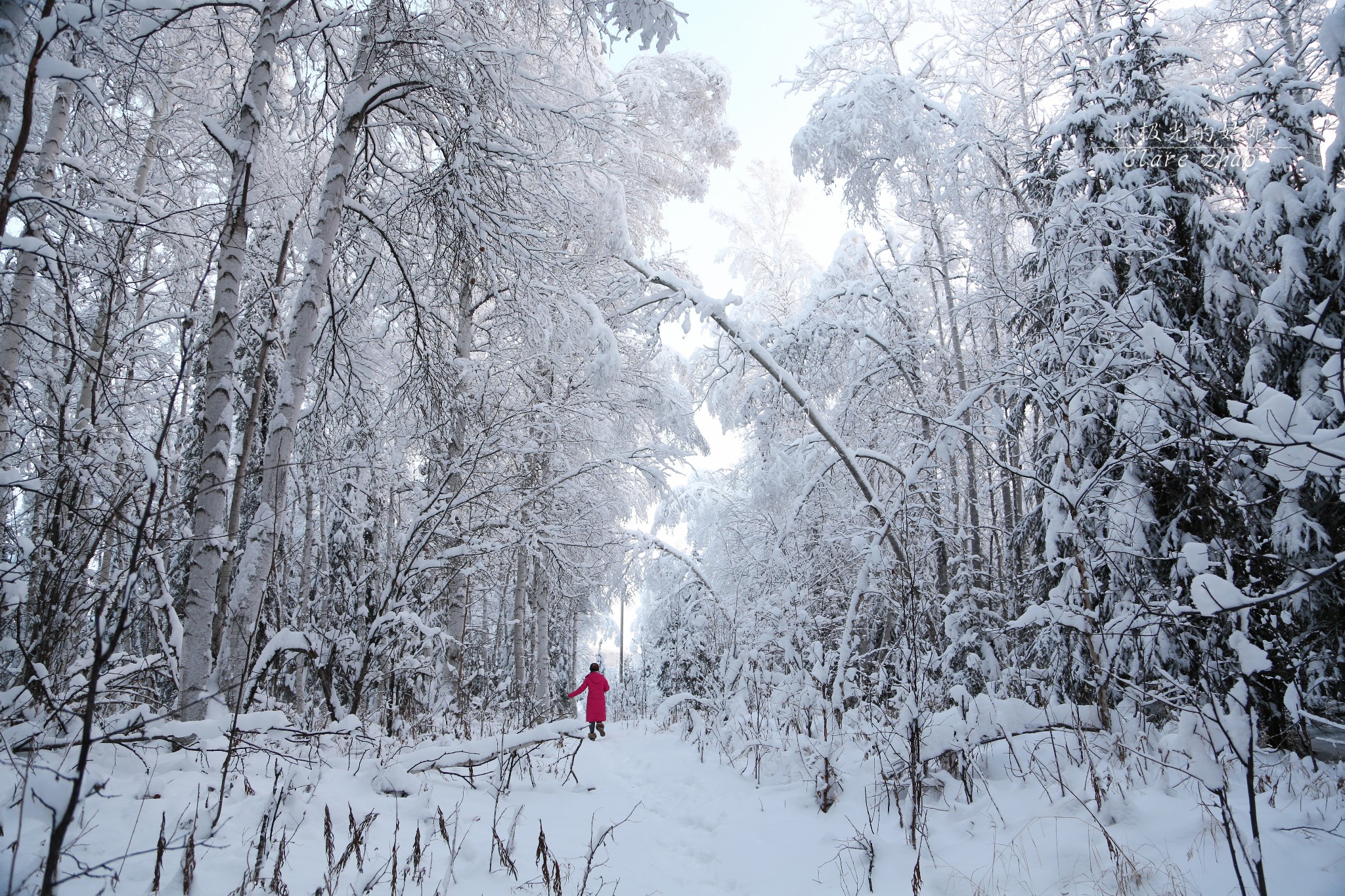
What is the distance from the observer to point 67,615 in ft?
8.85

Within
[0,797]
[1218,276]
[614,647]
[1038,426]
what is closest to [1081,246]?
[1218,276]

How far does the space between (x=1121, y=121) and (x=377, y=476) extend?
29.4ft

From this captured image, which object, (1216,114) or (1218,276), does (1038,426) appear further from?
(1216,114)

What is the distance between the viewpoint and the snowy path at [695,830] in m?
2.78

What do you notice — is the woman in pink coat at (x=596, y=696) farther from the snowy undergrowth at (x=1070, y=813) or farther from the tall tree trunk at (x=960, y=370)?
the tall tree trunk at (x=960, y=370)

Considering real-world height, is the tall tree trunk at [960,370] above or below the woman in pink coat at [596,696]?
above

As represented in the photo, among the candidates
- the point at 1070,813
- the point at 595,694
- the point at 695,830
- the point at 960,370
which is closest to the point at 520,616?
the point at 595,694

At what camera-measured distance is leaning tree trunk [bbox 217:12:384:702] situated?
397 cm

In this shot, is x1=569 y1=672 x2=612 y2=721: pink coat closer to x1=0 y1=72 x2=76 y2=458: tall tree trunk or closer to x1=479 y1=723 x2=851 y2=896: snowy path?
x1=479 y1=723 x2=851 y2=896: snowy path

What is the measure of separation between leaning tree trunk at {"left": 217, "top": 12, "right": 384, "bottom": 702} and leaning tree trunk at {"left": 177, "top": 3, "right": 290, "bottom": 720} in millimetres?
154

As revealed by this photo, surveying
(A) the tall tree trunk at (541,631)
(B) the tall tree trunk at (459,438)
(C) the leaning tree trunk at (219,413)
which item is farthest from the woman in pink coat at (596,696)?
(C) the leaning tree trunk at (219,413)

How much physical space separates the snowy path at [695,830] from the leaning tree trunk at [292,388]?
6.96 feet

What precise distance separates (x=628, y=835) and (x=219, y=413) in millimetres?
3761

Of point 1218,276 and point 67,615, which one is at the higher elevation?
point 1218,276
